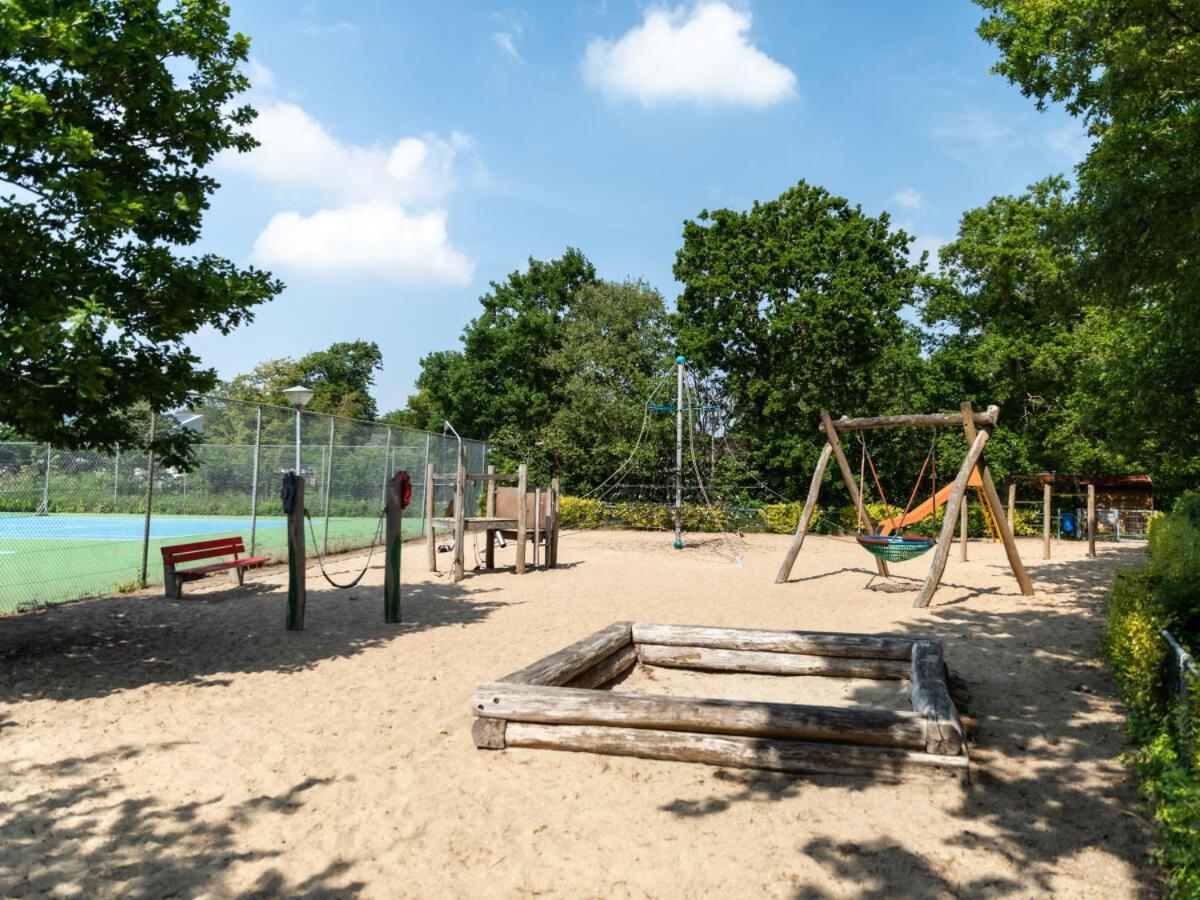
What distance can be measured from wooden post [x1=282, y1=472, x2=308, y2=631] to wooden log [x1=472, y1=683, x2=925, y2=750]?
4.32 metres

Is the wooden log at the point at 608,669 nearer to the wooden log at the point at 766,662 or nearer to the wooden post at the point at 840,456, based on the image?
the wooden log at the point at 766,662

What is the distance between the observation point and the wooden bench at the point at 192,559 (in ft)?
34.5

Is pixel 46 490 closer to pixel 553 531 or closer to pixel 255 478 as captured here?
pixel 255 478

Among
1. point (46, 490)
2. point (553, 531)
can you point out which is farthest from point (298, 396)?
point (553, 531)

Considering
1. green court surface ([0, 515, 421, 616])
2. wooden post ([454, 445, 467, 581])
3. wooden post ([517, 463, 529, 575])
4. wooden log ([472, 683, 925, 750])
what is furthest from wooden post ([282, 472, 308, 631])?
wooden post ([517, 463, 529, 575])

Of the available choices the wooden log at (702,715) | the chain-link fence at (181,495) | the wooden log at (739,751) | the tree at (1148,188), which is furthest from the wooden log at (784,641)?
the chain-link fence at (181,495)

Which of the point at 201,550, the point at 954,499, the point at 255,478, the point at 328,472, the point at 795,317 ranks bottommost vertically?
the point at 201,550

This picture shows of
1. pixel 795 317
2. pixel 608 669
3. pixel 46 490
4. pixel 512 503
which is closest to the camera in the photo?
pixel 608 669

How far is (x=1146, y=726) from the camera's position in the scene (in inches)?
208

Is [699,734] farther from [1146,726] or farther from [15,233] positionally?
[15,233]

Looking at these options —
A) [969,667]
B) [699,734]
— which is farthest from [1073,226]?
[699,734]

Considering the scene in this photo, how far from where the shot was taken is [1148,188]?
7.26 metres

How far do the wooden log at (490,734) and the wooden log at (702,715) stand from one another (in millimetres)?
48

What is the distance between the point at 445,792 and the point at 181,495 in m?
10.1
